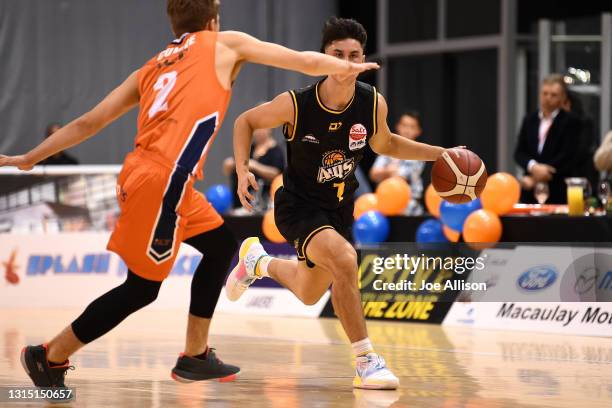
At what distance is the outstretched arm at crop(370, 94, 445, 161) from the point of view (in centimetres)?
598

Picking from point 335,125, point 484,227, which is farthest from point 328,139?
point 484,227

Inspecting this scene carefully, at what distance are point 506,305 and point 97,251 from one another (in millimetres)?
4573

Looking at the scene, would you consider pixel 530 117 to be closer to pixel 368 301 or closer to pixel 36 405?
pixel 368 301

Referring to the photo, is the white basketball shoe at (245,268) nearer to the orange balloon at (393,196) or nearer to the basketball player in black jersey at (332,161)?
the basketball player in black jersey at (332,161)

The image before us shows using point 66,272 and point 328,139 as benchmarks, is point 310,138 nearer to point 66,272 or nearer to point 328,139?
point 328,139

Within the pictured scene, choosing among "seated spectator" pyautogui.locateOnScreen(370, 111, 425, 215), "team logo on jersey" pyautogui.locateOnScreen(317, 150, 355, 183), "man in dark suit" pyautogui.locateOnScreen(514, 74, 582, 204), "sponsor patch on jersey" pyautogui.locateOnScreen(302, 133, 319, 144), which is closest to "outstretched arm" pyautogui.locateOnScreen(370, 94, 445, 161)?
"team logo on jersey" pyautogui.locateOnScreen(317, 150, 355, 183)

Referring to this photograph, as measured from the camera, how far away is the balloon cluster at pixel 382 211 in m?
9.93

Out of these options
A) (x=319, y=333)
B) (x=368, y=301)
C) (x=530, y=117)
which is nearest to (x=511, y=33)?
(x=530, y=117)

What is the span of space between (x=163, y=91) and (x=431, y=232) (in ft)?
16.7

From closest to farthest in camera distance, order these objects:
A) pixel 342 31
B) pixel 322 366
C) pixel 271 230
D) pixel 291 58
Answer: pixel 291 58 < pixel 342 31 < pixel 322 366 < pixel 271 230

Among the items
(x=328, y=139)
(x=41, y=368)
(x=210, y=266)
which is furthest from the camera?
(x=328, y=139)

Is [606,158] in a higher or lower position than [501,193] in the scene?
higher

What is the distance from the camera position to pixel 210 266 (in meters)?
5.40

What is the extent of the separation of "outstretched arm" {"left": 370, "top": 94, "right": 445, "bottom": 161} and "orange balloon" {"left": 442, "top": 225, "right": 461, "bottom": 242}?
10.9 feet
